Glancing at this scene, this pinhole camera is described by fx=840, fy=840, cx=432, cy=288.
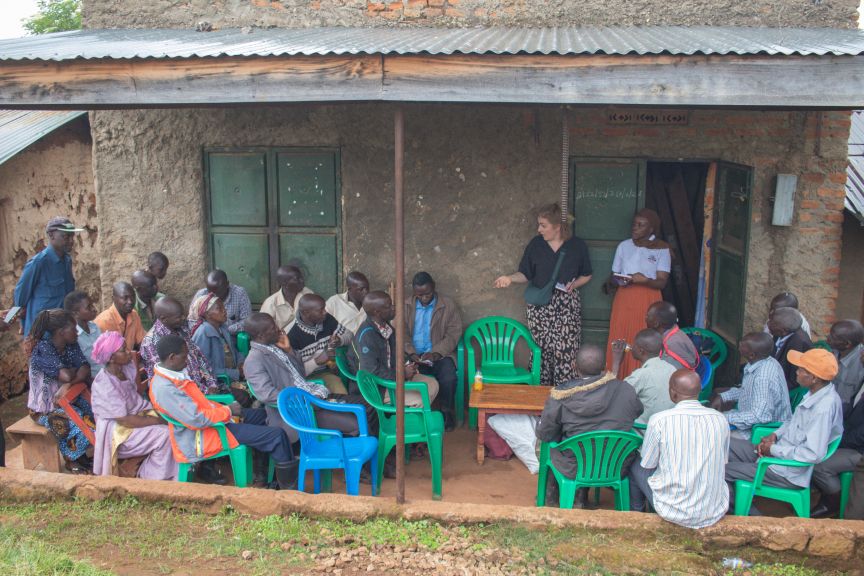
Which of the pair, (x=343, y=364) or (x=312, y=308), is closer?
(x=312, y=308)

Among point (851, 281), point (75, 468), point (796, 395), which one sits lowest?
point (75, 468)

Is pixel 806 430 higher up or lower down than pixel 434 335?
lower down

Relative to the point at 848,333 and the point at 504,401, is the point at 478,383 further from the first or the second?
the point at 848,333

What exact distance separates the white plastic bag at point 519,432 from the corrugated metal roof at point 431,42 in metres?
2.70

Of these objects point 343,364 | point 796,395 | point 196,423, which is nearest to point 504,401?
point 343,364

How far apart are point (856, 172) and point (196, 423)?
686cm

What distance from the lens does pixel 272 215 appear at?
751cm

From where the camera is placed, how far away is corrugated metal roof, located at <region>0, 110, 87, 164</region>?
27.1 feet

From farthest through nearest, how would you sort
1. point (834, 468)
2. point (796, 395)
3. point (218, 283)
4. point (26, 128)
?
point (26, 128)
point (218, 283)
point (796, 395)
point (834, 468)

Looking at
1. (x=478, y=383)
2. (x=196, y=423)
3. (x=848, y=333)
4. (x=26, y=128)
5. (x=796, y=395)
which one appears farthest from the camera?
(x=26, y=128)

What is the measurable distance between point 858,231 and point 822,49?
355cm

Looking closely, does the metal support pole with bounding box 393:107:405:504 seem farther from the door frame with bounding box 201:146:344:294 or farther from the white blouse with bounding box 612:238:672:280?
the white blouse with bounding box 612:238:672:280

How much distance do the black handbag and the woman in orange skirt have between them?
52cm

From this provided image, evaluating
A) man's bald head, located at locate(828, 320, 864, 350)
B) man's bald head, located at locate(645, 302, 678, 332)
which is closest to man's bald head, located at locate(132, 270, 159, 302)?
man's bald head, located at locate(645, 302, 678, 332)
